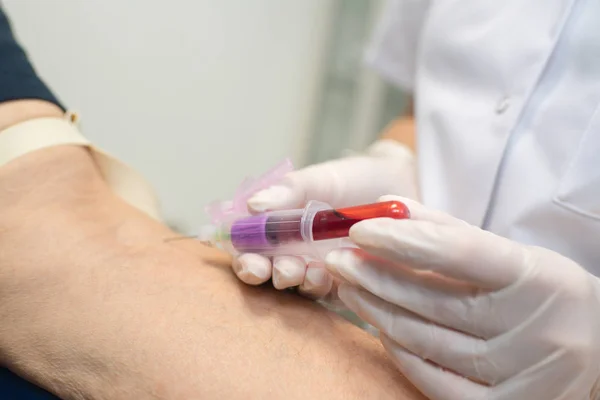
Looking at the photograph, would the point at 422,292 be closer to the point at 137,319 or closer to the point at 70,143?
the point at 137,319

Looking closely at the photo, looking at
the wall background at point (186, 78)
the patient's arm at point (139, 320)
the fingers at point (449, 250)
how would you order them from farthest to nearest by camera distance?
the wall background at point (186, 78) < the patient's arm at point (139, 320) < the fingers at point (449, 250)

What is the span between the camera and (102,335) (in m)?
0.59

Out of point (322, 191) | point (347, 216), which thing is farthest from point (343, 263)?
point (322, 191)

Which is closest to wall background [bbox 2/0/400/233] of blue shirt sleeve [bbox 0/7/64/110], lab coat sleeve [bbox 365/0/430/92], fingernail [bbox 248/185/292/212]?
blue shirt sleeve [bbox 0/7/64/110]

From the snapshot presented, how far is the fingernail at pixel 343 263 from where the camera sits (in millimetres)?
506

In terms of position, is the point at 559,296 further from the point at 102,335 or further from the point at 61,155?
the point at 61,155

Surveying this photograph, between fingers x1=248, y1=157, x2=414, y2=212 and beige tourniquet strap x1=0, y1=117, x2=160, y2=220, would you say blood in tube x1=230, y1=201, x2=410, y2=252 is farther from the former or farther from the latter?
beige tourniquet strap x1=0, y1=117, x2=160, y2=220

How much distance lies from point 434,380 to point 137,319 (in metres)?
0.33

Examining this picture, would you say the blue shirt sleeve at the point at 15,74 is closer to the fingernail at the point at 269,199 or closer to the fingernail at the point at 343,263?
the fingernail at the point at 269,199

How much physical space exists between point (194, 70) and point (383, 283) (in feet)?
2.80

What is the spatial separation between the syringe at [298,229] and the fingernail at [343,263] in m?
0.02

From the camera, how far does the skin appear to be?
1.78 feet

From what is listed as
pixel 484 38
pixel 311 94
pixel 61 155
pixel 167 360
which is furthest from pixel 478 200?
pixel 311 94

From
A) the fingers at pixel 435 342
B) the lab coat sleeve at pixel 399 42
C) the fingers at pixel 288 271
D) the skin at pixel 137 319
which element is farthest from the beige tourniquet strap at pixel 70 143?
the lab coat sleeve at pixel 399 42
